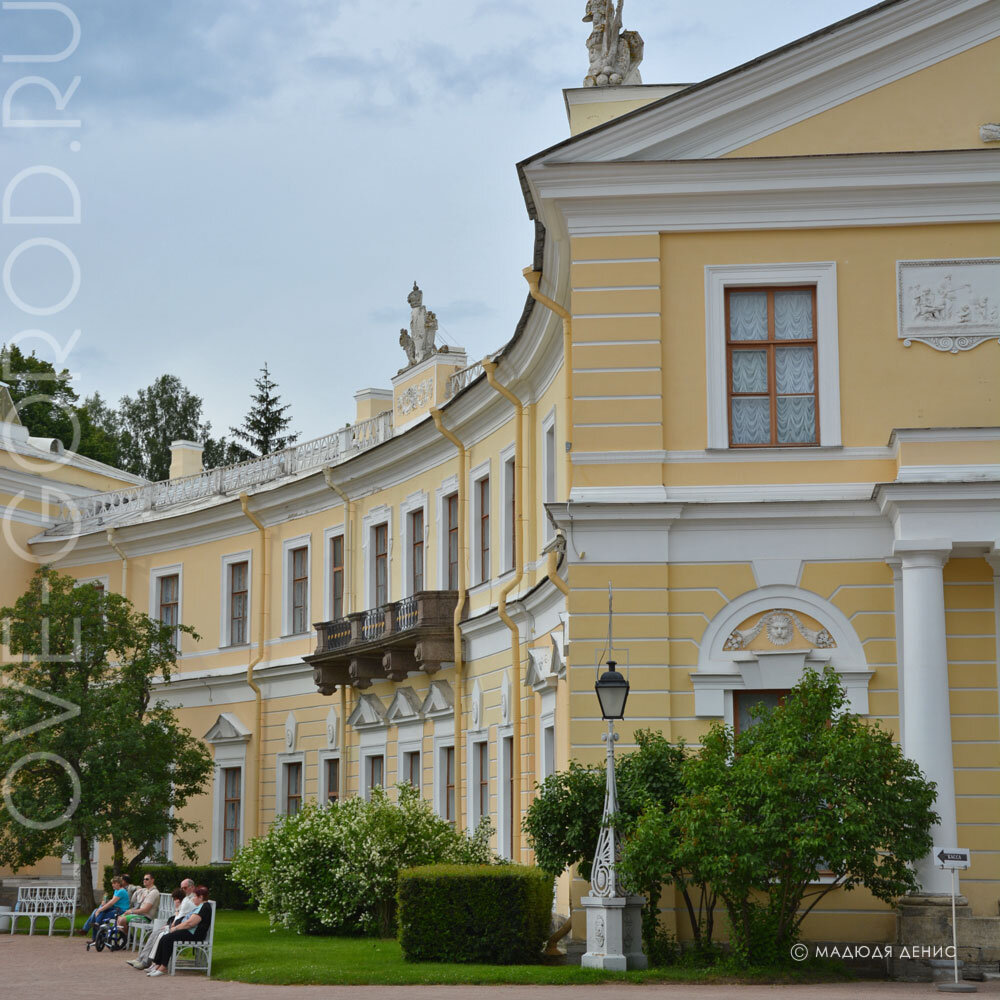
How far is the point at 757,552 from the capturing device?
57.8 feet

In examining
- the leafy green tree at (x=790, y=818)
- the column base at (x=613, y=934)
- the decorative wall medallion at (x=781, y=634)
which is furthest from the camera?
the decorative wall medallion at (x=781, y=634)

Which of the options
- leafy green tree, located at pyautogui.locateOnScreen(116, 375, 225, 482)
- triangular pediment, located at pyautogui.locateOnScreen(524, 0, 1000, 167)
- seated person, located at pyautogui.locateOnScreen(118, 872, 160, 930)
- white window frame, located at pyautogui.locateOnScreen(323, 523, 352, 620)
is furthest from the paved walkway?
→ leafy green tree, located at pyautogui.locateOnScreen(116, 375, 225, 482)

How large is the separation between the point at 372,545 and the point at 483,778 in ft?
21.6

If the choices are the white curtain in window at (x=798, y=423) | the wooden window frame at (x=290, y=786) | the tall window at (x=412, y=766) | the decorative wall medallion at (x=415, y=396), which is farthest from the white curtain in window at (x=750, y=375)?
the wooden window frame at (x=290, y=786)

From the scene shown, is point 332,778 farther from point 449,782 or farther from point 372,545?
point 449,782

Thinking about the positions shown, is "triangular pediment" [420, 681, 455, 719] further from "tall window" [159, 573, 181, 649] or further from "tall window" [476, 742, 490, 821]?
"tall window" [159, 573, 181, 649]

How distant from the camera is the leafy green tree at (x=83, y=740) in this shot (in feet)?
85.6

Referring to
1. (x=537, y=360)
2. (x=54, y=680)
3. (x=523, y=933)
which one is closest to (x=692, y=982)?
(x=523, y=933)

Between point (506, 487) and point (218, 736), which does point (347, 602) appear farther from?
point (506, 487)

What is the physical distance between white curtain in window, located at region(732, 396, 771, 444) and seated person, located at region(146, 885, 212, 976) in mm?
8013

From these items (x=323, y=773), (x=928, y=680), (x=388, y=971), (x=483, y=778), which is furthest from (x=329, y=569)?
(x=928, y=680)

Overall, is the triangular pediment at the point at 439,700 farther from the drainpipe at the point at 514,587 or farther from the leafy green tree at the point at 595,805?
the leafy green tree at the point at 595,805

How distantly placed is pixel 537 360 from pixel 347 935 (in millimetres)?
8230

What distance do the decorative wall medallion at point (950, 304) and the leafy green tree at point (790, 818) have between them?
13.9 ft
